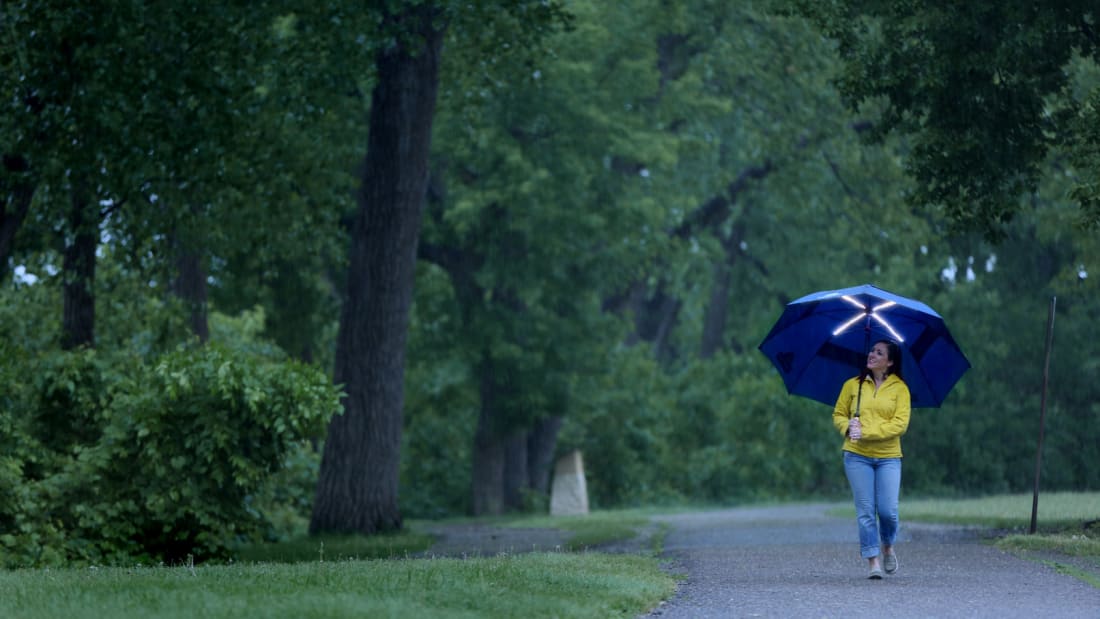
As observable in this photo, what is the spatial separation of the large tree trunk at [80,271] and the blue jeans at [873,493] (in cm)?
1023

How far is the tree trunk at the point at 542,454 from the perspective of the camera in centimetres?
3488

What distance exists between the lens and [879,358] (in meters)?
11.8

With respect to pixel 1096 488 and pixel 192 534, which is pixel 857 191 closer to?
pixel 1096 488

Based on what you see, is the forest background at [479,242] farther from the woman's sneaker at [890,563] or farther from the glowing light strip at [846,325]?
the woman's sneaker at [890,563]

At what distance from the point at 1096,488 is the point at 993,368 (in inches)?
152

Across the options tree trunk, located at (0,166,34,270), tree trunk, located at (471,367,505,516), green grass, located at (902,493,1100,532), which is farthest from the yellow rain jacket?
tree trunk, located at (471,367,505,516)

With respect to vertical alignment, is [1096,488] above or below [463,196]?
below

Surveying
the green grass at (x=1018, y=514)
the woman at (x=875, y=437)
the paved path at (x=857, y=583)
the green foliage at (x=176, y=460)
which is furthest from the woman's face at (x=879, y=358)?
the green grass at (x=1018, y=514)

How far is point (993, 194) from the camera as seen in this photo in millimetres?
17188

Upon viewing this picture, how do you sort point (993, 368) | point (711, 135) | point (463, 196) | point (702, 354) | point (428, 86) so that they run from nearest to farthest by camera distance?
point (428, 86) < point (463, 196) < point (711, 135) < point (993, 368) < point (702, 354)

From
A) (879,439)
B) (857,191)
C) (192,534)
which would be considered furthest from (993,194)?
(857,191)

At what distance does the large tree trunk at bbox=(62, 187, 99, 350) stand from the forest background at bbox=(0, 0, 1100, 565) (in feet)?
0.15

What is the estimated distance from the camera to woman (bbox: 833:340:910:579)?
11.8 meters

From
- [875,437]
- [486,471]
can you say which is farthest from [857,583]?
[486,471]
